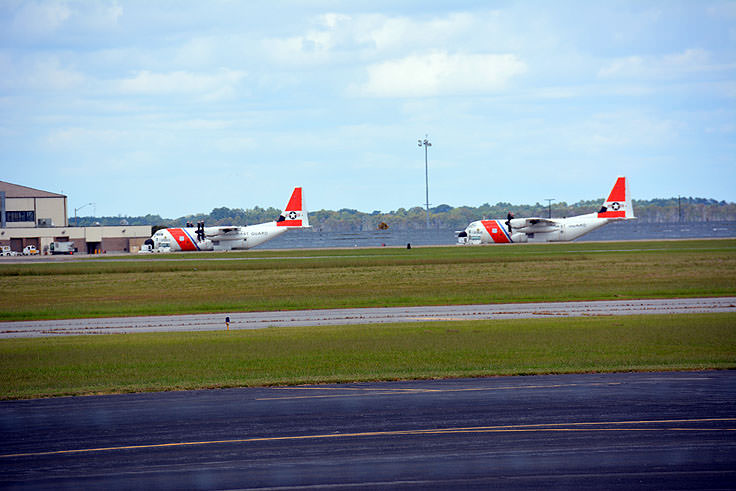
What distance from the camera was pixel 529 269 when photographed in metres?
54.4

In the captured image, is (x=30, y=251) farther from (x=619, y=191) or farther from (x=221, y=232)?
(x=619, y=191)

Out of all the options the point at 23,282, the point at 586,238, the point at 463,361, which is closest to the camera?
the point at 463,361

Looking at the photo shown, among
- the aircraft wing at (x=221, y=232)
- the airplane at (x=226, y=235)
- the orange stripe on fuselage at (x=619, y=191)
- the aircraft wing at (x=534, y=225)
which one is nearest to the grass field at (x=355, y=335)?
the aircraft wing at (x=534, y=225)

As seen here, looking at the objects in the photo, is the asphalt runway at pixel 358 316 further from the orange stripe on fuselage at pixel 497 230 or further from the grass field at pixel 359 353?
the orange stripe on fuselage at pixel 497 230

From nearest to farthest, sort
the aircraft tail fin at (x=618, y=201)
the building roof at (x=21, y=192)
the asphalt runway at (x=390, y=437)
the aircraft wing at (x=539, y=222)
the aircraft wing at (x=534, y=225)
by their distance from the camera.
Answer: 1. the asphalt runway at (x=390, y=437)
2. the aircraft wing at (x=539, y=222)
3. the aircraft wing at (x=534, y=225)
4. the aircraft tail fin at (x=618, y=201)
5. the building roof at (x=21, y=192)

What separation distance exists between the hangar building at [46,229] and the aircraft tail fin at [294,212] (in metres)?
33.6

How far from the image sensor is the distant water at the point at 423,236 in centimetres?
10175

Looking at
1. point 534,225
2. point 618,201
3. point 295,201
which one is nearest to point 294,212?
point 295,201

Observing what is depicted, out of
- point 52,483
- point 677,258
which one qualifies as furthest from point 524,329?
point 677,258

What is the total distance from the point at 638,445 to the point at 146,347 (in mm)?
17438

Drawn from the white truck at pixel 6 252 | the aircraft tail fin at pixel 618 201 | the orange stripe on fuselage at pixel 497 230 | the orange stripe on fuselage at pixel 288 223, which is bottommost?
the white truck at pixel 6 252

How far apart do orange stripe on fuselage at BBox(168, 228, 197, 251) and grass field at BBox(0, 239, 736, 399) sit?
35125 mm

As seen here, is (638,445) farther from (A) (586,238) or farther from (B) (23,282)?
(A) (586,238)

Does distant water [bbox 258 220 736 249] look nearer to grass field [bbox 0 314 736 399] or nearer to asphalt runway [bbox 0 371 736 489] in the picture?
grass field [bbox 0 314 736 399]
